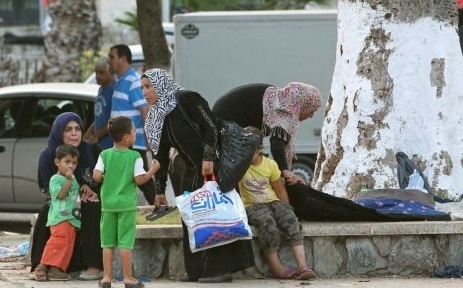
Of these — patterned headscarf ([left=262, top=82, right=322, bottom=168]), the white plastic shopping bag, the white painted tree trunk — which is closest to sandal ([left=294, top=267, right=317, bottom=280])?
the white plastic shopping bag

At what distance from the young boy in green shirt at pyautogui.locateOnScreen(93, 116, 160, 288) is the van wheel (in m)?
8.77

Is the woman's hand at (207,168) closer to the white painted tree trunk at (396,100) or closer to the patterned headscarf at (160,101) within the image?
the patterned headscarf at (160,101)

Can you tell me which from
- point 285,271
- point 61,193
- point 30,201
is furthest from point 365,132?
point 30,201

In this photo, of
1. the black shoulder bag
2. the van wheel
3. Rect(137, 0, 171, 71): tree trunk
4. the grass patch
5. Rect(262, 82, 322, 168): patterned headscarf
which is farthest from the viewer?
the van wheel

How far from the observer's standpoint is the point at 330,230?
11391 millimetres

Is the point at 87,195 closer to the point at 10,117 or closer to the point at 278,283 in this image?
the point at 278,283

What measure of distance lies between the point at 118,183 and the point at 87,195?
2.19 ft

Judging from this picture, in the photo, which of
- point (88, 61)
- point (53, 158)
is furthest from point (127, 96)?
point (88, 61)

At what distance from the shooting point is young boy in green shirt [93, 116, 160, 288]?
10578 millimetres

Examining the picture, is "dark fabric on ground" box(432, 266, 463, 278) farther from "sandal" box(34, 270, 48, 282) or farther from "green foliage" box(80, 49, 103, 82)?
"green foliage" box(80, 49, 103, 82)

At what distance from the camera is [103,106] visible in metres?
14.5

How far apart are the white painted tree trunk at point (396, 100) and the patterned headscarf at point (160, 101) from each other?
2.07 meters

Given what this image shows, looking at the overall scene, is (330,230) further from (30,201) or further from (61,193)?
(30,201)

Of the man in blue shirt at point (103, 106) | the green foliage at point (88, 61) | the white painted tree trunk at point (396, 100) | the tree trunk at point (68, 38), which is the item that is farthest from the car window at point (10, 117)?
the green foliage at point (88, 61)
